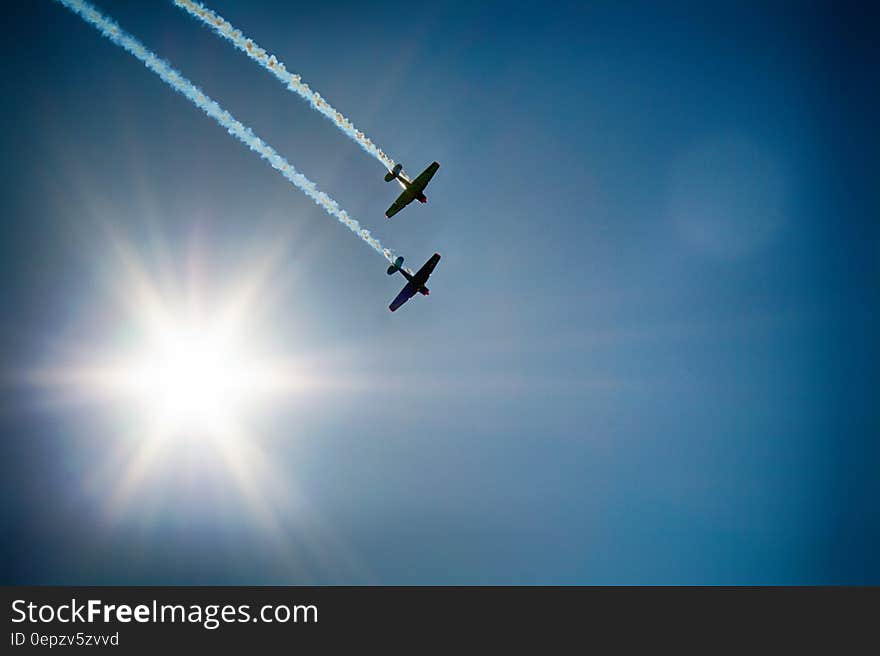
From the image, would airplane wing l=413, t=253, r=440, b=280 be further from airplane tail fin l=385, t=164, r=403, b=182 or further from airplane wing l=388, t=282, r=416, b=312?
airplane tail fin l=385, t=164, r=403, b=182

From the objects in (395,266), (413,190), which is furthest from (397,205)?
(395,266)

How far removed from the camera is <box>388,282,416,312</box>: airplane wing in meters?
36.6

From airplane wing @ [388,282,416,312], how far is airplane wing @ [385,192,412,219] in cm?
603

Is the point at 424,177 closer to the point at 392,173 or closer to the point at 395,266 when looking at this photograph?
the point at 392,173

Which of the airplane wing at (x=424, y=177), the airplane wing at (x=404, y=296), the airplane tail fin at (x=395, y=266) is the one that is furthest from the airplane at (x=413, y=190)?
the airplane wing at (x=404, y=296)

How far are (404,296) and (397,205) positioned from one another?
7.54 m

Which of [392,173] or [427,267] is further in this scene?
[427,267]

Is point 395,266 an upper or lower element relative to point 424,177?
lower

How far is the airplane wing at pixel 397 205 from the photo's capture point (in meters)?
33.4

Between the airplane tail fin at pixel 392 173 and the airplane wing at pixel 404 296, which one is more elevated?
the airplane tail fin at pixel 392 173

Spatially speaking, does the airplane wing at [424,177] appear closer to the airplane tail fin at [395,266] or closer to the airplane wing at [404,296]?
the airplane tail fin at [395,266]

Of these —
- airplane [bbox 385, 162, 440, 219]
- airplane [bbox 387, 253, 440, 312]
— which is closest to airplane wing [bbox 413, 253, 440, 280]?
airplane [bbox 387, 253, 440, 312]

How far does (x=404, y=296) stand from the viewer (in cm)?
3688

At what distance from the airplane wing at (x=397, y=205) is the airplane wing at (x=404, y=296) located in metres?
6.03
